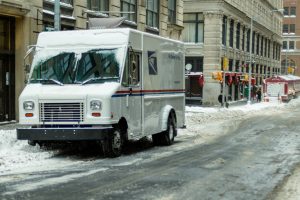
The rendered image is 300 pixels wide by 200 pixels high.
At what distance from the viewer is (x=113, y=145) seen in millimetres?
13500

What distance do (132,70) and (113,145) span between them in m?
2.03

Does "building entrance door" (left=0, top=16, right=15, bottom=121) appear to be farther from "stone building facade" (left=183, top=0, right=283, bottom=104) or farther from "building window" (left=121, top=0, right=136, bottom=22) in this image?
"stone building facade" (left=183, top=0, right=283, bottom=104)

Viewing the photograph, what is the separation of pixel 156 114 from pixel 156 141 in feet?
3.83

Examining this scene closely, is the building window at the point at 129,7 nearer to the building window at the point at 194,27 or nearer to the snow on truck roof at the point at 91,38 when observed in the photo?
the snow on truck roof at the point at 91,38

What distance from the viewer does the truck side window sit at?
547 inches

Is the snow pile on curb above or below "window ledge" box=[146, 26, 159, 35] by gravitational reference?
below

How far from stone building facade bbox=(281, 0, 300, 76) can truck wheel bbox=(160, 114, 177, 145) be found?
10411 cm

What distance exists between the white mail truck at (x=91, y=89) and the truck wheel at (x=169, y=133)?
1.19m

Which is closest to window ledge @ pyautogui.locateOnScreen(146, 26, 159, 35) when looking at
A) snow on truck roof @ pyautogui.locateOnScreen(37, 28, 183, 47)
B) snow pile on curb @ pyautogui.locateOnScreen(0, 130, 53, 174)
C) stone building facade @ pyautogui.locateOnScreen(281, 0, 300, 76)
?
snow pile on curb @ pyautogui.locateOnScreen(0, 130, 53, 174)

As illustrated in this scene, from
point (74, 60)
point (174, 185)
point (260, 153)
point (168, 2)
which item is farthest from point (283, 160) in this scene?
point (168, 2)

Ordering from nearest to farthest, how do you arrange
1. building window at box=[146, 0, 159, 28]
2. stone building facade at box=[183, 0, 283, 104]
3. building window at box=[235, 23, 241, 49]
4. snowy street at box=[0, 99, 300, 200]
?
snowy street at box=[0, 99, 300, 200]
building window at box=[146, 0, 159, 28]
stone building facade at box=[183, 0, 283, 104]
building window at box=[235, 23, 241, 49]

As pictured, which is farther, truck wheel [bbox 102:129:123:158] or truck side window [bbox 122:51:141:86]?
truck side window [bbox 122:51:141:86]

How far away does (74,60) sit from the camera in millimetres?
13891

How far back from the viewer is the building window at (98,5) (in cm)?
2686
